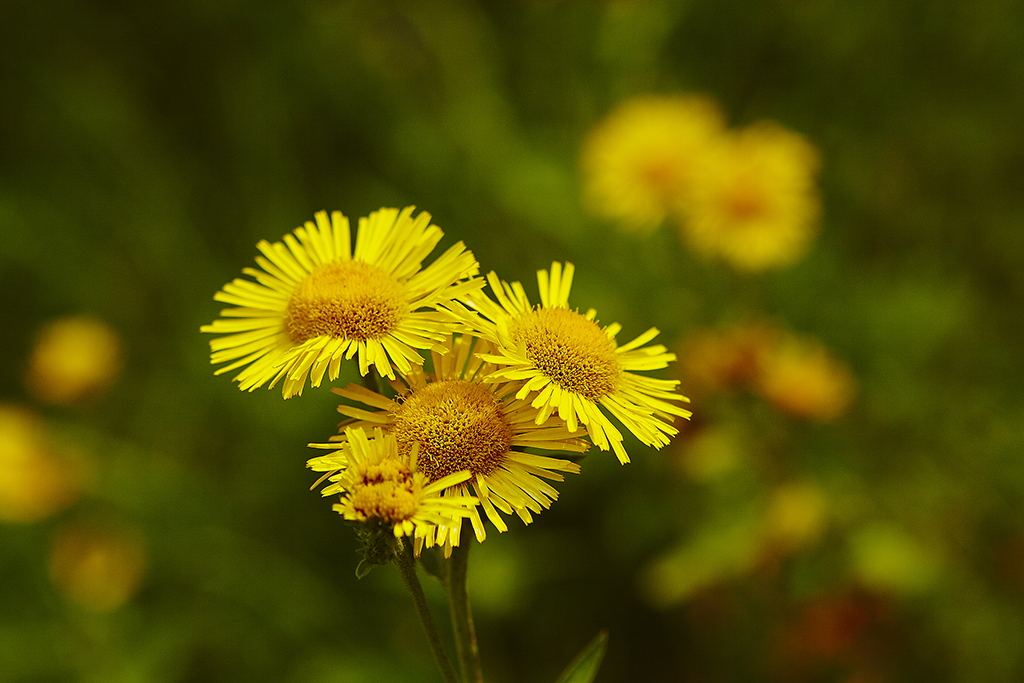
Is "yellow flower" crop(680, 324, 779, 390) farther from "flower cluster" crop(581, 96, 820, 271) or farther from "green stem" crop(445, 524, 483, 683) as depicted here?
"green stem" crop(445, 524, 483, 683)

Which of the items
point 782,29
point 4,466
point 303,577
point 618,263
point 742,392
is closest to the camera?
point 742,392

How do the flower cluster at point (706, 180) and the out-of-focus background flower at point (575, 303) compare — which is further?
the flower cluster at point (706, 180)

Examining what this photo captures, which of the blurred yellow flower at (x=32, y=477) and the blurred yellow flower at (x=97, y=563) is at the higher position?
the blurred yellow flower at (x=32, y=477)

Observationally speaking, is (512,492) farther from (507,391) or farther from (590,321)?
(590,321)

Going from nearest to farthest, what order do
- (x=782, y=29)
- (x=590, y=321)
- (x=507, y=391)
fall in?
(x=507, y=391) < (x=590, y=321) < (x=782, y=29)

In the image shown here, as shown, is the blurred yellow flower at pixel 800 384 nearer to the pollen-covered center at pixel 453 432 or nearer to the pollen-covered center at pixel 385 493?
the pollen-covered center at pixel 453 432

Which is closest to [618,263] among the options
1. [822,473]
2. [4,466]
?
[822,473]

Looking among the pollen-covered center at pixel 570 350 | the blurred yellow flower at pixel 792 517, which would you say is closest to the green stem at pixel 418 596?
the pollen-covered center at pixel 570 350
